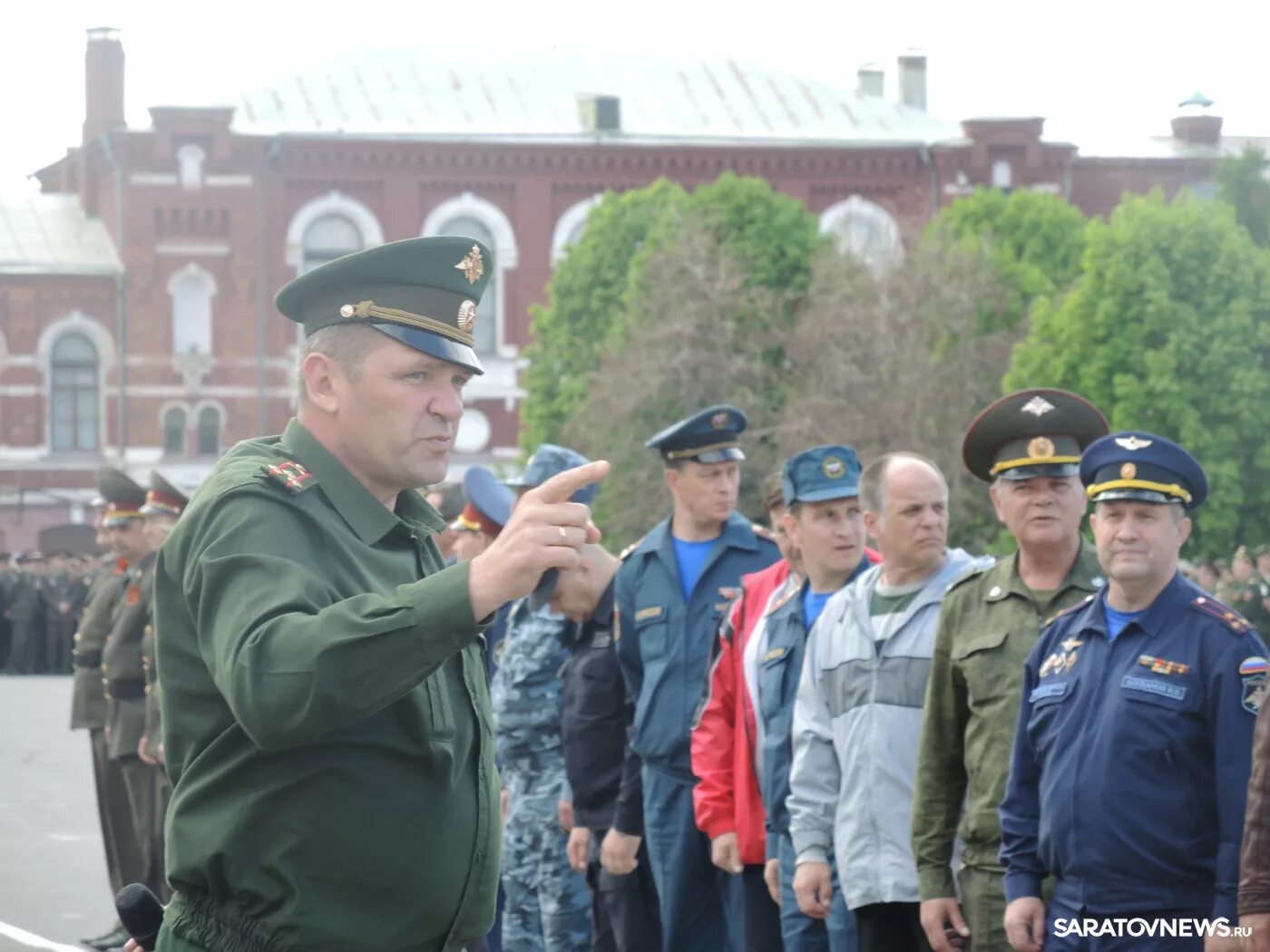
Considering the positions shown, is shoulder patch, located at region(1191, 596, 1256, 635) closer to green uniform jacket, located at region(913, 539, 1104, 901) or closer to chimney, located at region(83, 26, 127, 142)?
green uniform jacket, located at region(913, 539, 1104, 901)

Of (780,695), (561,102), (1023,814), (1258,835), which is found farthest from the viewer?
(561,102)

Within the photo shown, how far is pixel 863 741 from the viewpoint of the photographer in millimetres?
7598

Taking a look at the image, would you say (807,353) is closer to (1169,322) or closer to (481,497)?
(1169,322)

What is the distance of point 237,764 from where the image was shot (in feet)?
13.3

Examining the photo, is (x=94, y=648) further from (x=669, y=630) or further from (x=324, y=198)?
(x=324, y=198)

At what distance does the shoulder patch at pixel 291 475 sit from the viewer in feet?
13.6

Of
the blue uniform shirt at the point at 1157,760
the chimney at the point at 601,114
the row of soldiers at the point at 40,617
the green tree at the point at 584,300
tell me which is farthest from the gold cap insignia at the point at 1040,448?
the chimney at the point at 601,114

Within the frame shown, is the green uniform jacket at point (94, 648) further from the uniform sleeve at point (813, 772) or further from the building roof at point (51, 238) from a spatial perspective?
the building roof at point (51, 238)

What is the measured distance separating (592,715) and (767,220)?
45271mm

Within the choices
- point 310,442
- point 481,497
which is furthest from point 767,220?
point 310,442

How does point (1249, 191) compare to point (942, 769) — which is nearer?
point (942, 769)

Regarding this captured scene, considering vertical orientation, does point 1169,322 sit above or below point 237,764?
above

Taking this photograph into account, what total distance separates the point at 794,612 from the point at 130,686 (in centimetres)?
579

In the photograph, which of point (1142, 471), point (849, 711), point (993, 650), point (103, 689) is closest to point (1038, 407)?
point (993, 650)
